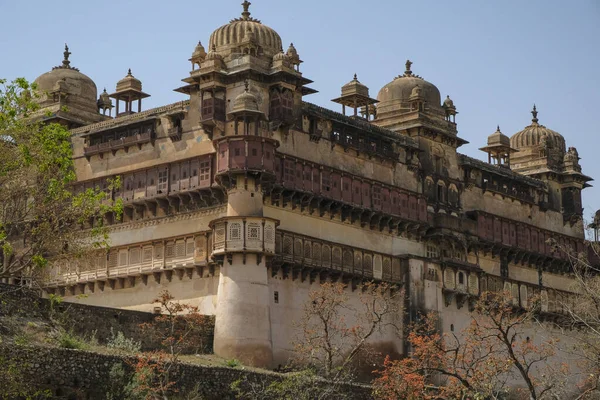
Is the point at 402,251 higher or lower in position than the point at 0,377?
higher

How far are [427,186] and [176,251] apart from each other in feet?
49.2

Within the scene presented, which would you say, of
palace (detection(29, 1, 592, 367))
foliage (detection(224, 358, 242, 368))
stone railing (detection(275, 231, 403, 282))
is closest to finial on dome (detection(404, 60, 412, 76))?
palace (detection(29, 1, 592, 367))

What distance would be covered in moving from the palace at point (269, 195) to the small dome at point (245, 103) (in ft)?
0.30

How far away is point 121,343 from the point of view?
46.2 metres

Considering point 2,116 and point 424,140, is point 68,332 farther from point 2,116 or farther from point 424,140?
point 424,140

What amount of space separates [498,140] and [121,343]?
33644 mm

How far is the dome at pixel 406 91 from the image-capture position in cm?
6525

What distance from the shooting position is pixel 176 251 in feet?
179

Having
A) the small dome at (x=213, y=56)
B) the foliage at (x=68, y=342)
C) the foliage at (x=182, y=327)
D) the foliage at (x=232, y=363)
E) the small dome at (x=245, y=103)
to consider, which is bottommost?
the foliage at (x=232, y=363)

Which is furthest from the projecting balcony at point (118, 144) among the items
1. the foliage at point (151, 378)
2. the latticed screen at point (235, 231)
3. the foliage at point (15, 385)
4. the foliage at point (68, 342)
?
the foliage at point (15, 385)

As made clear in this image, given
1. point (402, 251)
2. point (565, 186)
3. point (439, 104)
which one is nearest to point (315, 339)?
point (402, 251)

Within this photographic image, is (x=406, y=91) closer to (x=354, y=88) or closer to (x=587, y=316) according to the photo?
(x=354, y=88)

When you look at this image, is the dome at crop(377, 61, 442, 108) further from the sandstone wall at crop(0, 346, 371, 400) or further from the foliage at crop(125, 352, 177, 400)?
the foliage at crop(125, 352, 177, 400)

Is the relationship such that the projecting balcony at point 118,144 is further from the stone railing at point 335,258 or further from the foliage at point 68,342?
the foliage at point 68,342
